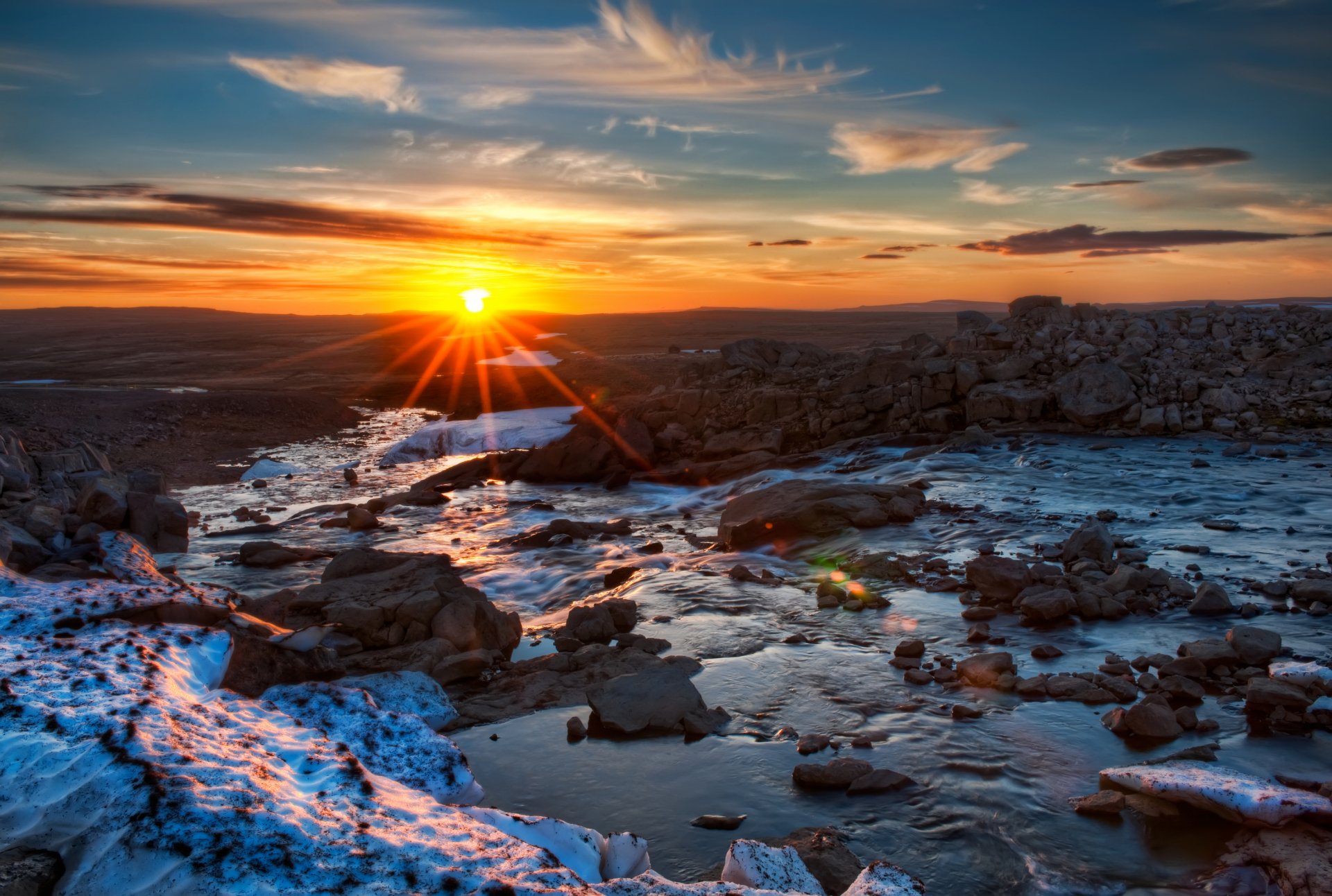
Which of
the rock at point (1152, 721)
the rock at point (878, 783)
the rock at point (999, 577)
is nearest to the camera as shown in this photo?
the rock at point (878, 783)

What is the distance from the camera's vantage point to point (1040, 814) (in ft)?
22.2

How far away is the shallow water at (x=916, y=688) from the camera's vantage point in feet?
21.3

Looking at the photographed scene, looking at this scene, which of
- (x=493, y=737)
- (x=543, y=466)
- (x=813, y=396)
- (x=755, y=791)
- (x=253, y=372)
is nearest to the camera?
(x=755, y=791)

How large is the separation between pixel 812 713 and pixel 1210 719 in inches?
141

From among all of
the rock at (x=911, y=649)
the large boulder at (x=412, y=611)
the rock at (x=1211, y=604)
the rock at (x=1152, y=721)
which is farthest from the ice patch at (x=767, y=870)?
the rock at (x=1211, y=604)

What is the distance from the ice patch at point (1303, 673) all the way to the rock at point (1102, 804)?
2870mm

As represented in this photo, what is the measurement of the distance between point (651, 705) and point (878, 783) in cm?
244

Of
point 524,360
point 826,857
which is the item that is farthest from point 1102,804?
point 524,360

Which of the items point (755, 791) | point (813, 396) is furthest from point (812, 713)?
point (813, 396)

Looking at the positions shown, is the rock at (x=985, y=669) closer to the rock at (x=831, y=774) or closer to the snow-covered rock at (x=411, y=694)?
the rock at (x=831, y=774)

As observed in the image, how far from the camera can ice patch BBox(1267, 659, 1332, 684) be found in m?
8.23

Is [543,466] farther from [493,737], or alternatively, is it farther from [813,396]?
[493,737]

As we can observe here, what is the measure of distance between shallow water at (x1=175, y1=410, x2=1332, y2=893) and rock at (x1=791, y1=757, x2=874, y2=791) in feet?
0.49

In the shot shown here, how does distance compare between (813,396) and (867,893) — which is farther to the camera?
(813,396)
